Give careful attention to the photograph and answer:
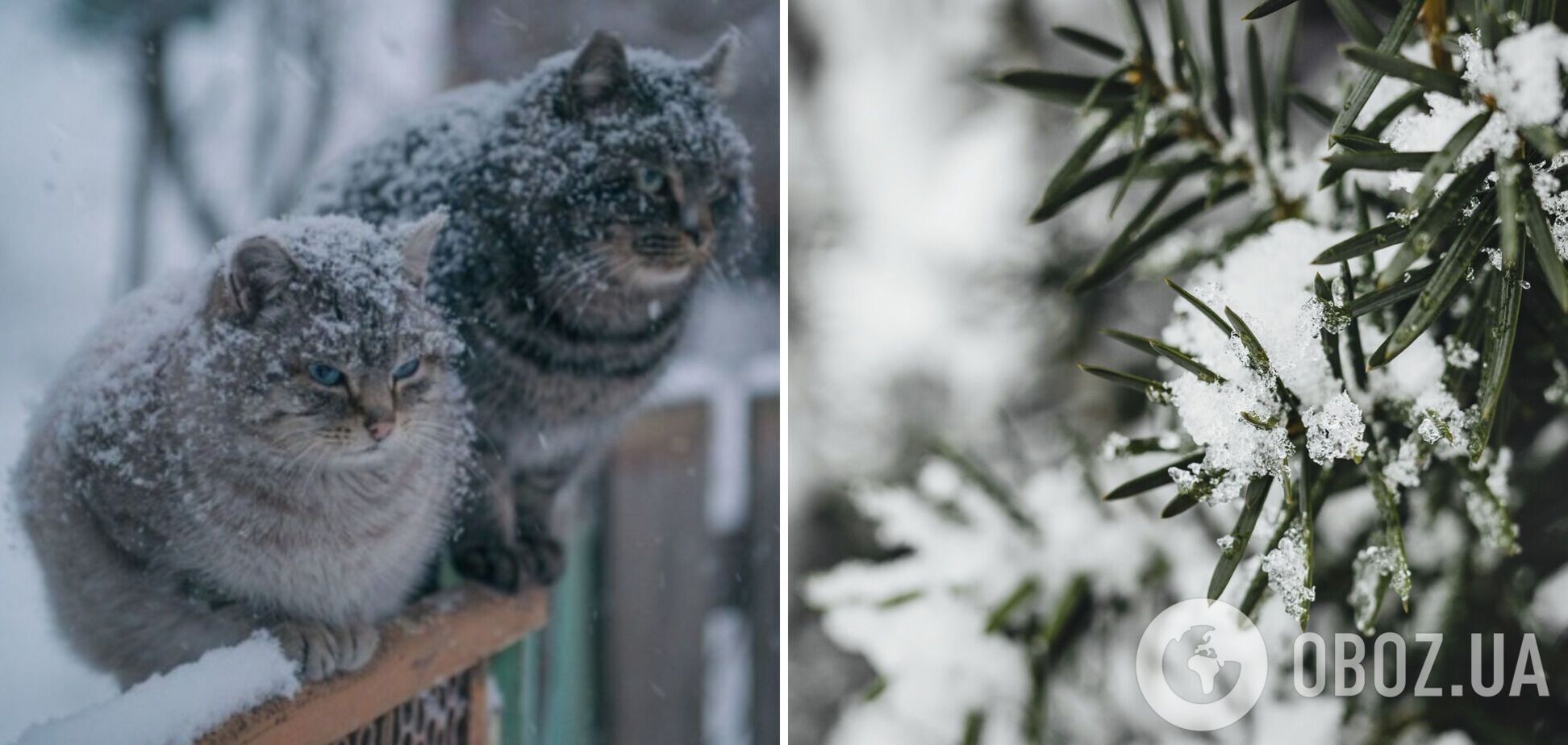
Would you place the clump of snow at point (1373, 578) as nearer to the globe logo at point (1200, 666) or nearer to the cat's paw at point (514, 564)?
the globe logo at point (1200, 666)


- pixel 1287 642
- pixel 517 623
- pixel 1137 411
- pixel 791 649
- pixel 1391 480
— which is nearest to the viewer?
pixel 1391 480

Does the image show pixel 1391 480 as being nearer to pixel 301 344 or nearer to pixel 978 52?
pixel 301 344

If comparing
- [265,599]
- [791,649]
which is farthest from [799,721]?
[265,599]

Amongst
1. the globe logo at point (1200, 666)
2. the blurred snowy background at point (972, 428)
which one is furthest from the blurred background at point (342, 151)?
the globe logo at point (1200, 666)

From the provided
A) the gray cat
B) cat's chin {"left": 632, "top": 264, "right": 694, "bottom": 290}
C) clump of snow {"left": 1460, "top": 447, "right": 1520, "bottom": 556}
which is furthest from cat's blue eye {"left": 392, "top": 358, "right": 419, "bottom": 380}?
clump of snow {"left": 1460, "top": 447, "right": 1520, "bottom": 556}

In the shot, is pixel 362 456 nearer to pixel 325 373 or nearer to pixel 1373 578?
pixel 325 373

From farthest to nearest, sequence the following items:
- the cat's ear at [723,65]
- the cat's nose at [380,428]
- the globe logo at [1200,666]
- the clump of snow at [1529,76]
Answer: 1. the globe logo at [1200,666]
2. the cat's ear at [723,65]
3. the cat's nose at [380,428]
4. the clump of snow at [1529,76]
